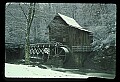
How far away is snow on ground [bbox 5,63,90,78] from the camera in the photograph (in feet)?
6.60

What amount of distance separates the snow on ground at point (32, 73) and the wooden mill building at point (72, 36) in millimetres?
182

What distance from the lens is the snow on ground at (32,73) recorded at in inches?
79.2

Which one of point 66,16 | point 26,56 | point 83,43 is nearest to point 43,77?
point 26,56

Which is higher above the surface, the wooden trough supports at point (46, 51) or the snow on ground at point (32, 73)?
the wooden trough supports at point (46, 51)

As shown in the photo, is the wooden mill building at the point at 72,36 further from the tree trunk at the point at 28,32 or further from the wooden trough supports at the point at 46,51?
the tree trunk at the point at 28,32

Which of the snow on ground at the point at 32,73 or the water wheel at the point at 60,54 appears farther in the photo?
the water wheel at the point at 60,54

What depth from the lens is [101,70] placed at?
2096 millimetres

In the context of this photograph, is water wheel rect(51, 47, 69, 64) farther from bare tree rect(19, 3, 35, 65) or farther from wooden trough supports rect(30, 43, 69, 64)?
bare tree rect(19, 3, 35, 65)

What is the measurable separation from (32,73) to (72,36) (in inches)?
26.2

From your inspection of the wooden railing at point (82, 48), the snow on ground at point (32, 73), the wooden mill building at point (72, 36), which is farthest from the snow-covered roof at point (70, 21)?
the snow on ground at point (32, 73)

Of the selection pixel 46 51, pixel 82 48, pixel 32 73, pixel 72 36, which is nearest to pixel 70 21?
pixel 72 36

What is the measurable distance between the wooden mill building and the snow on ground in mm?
182

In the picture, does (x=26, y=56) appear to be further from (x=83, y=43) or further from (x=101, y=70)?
(x=101, y=70)

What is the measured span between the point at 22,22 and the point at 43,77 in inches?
28.8
